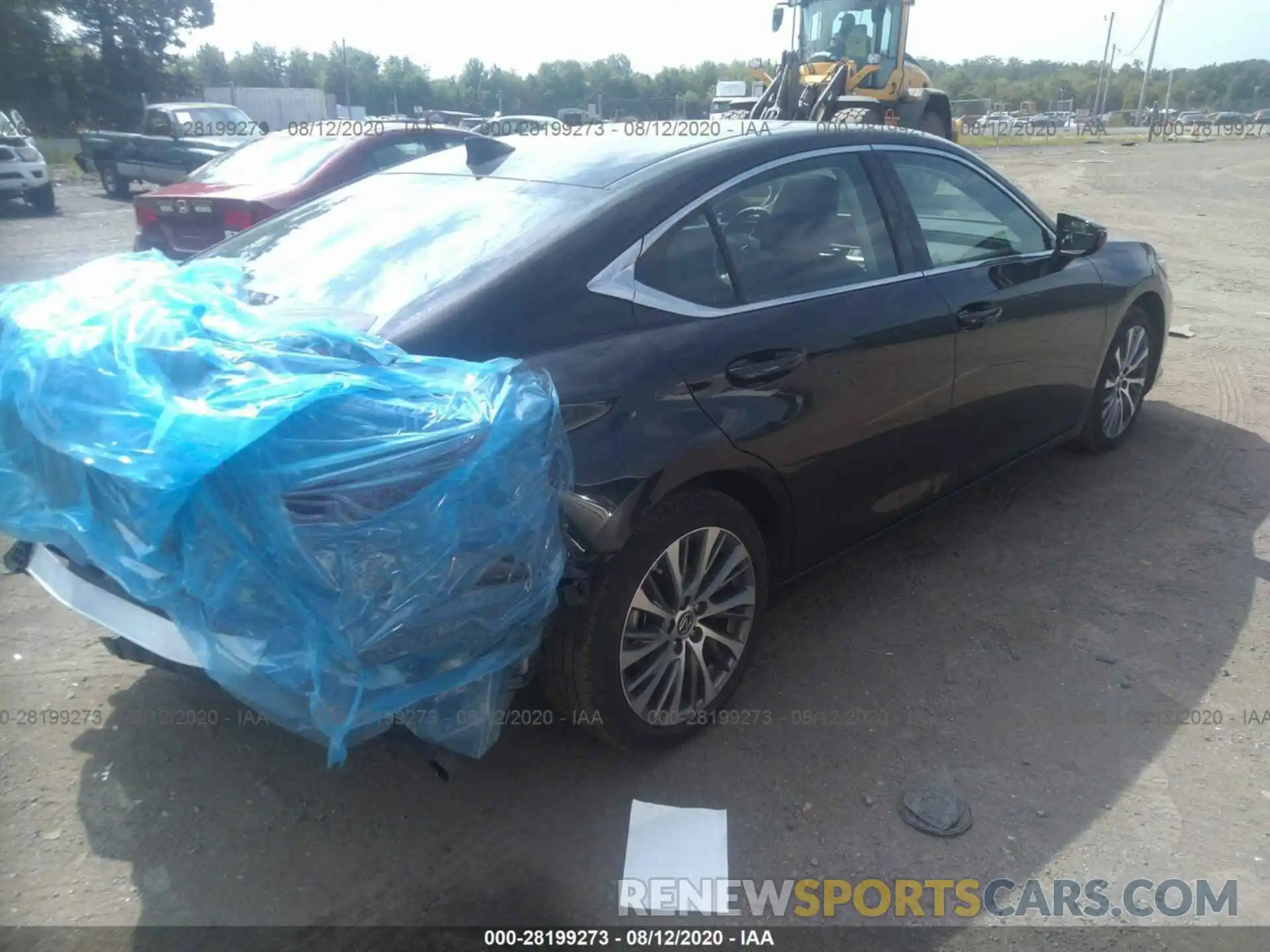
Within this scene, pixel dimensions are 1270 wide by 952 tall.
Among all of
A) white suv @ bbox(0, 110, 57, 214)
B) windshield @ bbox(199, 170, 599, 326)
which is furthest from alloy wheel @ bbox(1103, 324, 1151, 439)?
white suv @ bbox(0, 110, 57, 214)

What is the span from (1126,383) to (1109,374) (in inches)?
10.9

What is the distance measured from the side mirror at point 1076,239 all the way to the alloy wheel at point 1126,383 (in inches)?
30.5

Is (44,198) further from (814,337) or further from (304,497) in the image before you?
(304,497)

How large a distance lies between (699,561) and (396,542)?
1094 mm

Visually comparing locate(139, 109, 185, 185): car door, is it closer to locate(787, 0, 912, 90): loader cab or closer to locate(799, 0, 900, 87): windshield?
locate(787, 0, 912, 90): loader cab

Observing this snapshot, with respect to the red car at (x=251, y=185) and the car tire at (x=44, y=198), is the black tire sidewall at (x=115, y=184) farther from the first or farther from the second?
the red car at (x=251, y=185)

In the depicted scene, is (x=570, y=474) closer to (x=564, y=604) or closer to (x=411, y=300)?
(x=564, y=604)

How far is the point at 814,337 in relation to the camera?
10.2 ft

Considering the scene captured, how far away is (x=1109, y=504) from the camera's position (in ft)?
15.4

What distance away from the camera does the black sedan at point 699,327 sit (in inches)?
102

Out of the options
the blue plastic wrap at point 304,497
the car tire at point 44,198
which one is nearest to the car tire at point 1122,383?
the blue plastic wrap at point 304,497

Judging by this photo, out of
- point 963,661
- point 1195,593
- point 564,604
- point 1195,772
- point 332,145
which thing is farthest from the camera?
point 332,145

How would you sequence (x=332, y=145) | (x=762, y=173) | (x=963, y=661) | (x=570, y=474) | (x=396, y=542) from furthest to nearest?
(x=332, y=145) → (x=963, y=661) → (x=762, y=173) → (x=570, y=474) → (x=396, y=542)

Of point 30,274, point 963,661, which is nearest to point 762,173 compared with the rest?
point 963,661
